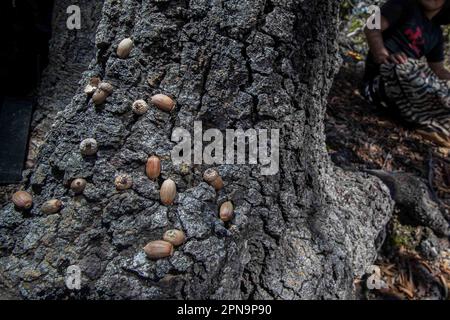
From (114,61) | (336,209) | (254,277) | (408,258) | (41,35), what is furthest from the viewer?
(408,258)

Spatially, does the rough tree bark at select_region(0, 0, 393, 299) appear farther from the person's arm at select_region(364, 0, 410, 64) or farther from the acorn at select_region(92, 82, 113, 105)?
the person's arm at select_region(364, 0, 410, 64)

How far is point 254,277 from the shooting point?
120 cm

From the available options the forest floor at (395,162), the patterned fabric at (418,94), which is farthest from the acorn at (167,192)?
the patterned fabric at (418,94)

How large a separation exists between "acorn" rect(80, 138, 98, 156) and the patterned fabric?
269 cm

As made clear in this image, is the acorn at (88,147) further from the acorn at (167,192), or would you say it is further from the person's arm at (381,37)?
the person's arm at (381,37)

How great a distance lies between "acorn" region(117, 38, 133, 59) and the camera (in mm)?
1063

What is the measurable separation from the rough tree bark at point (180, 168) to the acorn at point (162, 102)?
0.07 ft

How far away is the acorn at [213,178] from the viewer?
43.2 inches

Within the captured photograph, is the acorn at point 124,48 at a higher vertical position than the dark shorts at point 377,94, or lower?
lower

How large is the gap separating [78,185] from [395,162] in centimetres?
215

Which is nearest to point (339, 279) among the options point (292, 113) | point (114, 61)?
point (292, 113)

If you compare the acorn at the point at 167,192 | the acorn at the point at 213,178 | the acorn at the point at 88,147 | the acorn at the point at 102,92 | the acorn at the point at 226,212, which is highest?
the acorn at the point at 102,92

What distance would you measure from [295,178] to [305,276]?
31 cm

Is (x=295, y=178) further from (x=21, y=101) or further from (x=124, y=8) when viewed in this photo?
(x=21, y=101)
